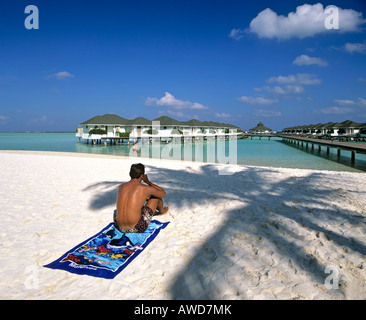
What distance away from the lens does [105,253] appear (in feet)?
10.3

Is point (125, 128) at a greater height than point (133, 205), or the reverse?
point (125, 128)

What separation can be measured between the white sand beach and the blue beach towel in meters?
0.10

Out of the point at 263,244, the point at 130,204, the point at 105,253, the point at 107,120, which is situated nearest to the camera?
the point at 105,253

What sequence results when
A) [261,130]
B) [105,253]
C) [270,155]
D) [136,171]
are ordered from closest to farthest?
[105,253] < [136,171] < [270,155] < [261,130]

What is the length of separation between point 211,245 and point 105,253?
1.52 m

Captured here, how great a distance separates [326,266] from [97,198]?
17.0ft

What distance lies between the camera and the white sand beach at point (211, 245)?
2488 mm

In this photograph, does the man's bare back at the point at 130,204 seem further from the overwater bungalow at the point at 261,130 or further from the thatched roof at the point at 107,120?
the overwater bungalow at the point at 261,130

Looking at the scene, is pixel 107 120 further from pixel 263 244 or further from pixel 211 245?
pixel 263 244

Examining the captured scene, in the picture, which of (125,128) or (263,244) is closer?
(263,244)

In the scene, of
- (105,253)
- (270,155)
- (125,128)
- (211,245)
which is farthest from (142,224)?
(125,128)

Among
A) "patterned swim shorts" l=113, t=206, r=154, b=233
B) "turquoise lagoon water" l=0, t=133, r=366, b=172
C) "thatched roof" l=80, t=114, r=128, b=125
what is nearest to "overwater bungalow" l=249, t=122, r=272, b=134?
"turquoise lagoon water" l=0, t=133, r=366, b=172
